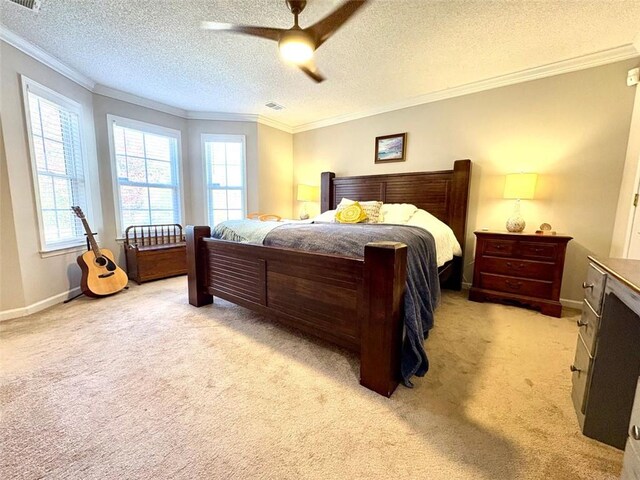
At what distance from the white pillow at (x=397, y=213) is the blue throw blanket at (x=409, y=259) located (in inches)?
30.9

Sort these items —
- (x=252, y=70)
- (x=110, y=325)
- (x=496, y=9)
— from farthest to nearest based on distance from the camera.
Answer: (x=252, y=70), (x=110, y=325), (x=496, y=9)

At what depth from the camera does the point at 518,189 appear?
8.64ft

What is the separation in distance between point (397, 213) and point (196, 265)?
2313 mm

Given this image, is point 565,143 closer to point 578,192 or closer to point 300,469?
point 578,192

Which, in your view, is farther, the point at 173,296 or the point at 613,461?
the point at 173,296

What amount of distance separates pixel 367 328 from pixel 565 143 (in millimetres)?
2927

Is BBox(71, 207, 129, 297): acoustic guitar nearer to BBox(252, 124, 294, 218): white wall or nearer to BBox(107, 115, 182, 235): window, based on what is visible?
BBox(107, 115, 182, 235): window

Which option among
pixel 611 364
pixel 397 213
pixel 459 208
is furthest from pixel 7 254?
pixel 459 208

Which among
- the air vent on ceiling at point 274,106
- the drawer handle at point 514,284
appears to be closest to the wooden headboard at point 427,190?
the drawer handle at point 514,284

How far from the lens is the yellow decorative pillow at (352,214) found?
3078 mm

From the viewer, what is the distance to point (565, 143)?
2.61 meters

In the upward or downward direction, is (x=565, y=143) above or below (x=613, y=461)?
above

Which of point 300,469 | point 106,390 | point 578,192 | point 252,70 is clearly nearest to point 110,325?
point 106,390

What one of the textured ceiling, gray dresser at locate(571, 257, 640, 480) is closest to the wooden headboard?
the textured ceiling
